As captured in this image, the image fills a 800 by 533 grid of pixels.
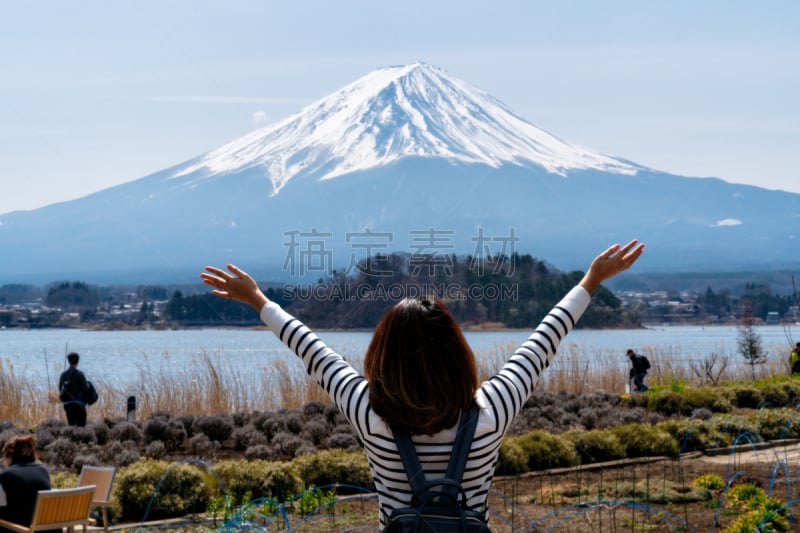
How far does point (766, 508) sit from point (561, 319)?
4262 millimetres

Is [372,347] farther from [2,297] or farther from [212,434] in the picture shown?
[2,297]

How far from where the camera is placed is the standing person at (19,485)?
6.08 meters

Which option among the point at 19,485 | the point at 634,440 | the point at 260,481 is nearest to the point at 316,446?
the point at 260,481

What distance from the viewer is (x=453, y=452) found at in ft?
8.52

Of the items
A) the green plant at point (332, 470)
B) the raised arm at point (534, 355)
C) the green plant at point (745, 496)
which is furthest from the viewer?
the green plant at point (332, 470)

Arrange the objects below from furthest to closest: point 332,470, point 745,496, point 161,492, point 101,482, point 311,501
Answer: point 332,470
point 161,492
point 311,501
point 745,496
point 101,482

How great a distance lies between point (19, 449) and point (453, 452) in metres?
4.35

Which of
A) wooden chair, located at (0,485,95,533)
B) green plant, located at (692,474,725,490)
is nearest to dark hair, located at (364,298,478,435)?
wooden chair, located at (0,485,95,533)

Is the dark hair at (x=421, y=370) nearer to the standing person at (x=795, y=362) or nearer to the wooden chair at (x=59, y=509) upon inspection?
the wooden chair at (x=59, y=509)

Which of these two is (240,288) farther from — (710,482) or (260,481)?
(710,482)

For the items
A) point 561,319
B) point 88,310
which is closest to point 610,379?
point 561,319

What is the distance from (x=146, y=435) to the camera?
412 inches

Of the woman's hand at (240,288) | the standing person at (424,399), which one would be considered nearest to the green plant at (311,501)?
the woman's hand at (240,288)

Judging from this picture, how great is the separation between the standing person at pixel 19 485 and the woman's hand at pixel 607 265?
416cm
